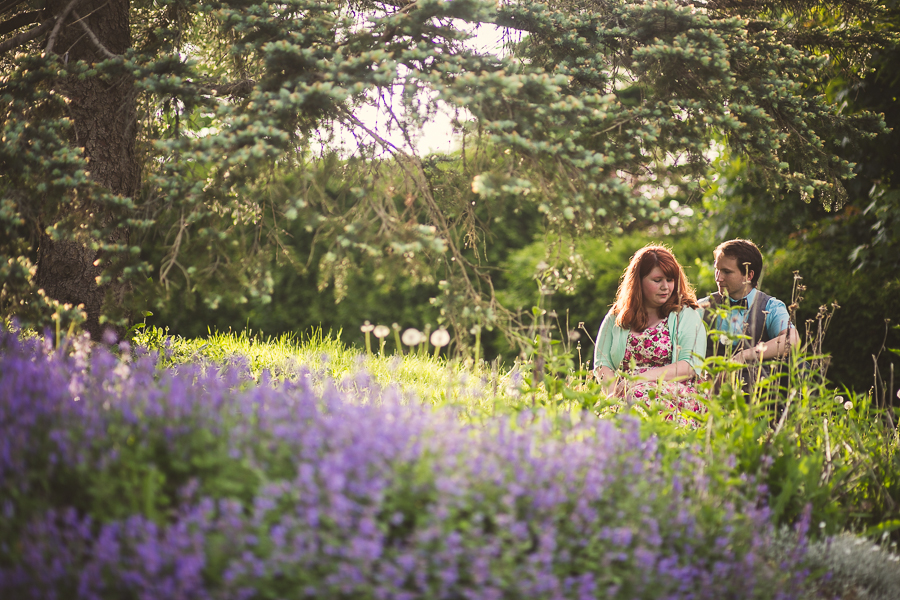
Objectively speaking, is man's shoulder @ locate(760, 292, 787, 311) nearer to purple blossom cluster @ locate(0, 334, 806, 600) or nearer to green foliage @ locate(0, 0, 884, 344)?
green foliage @ locate(0, 0, 884, 344)

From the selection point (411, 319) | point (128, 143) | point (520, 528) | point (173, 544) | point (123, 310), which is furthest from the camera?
point (411, 319)

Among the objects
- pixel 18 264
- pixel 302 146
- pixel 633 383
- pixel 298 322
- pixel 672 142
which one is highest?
pixel 672 142

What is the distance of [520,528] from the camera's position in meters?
1.82

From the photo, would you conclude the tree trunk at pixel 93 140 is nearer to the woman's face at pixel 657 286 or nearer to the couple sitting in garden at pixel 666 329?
the couple sitting in garden at pixel 666 329

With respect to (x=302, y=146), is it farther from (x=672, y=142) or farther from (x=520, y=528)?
(x=520, y=528)

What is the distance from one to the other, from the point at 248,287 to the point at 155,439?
3.36 feet

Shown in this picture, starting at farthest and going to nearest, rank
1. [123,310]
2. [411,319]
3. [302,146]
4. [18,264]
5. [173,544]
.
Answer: [411,319] → [302,146] → [123,310] → [18,264] → [173,544]

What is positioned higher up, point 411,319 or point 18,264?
point 18,264

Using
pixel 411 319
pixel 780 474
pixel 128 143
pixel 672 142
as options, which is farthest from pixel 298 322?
pixel 780 474

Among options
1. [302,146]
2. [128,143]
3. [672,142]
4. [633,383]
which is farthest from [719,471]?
[128,143]

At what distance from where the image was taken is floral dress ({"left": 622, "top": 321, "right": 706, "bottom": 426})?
387 cm

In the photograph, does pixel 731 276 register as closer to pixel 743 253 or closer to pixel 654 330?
pixel 743 253

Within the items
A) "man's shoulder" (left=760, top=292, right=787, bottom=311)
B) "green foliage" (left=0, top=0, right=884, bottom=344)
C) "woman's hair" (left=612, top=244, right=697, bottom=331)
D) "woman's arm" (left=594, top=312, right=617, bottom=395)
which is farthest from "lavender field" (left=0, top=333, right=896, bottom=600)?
"man's shoulder" (left=760, top=292, right=787, bottom=311)

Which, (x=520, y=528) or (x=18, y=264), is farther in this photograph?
(x=18, y=264)
